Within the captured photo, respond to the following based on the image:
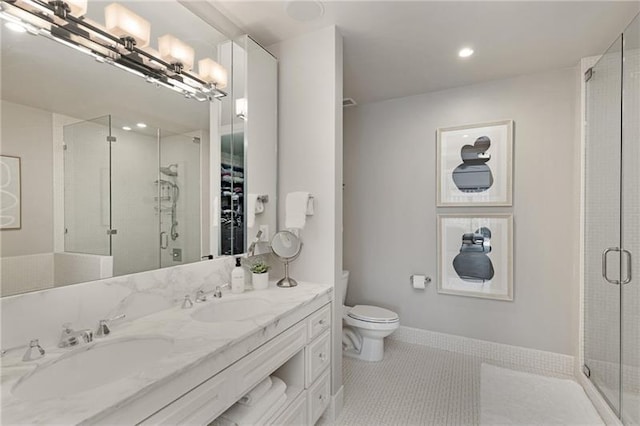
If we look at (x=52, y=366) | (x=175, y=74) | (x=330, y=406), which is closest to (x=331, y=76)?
(x=175, y=74)

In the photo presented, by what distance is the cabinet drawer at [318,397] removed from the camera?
1.67 m

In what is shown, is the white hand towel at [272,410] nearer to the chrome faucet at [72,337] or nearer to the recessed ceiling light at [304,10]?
the chrome faucet at [72,337]

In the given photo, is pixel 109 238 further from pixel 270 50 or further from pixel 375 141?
pixel 375 141

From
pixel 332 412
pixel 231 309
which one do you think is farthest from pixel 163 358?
pixel 332 412

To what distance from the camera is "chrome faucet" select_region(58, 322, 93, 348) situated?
3.55 ft

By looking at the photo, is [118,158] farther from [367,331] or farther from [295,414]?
[367,331]

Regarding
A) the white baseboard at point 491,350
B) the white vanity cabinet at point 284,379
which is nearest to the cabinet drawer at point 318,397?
the white vanity cabinet at point 284,379

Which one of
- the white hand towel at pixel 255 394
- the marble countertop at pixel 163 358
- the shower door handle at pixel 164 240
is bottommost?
the white hand towel at pixel 255 394

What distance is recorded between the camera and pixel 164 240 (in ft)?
5.17

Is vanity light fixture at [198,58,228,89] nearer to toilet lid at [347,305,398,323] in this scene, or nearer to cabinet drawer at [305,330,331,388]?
cabinet drawer at [305,330,331,388]

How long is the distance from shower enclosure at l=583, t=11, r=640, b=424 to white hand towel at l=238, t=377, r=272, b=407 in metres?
2.07

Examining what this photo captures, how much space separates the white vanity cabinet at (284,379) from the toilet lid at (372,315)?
771mm

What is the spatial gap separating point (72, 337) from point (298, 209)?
125cm

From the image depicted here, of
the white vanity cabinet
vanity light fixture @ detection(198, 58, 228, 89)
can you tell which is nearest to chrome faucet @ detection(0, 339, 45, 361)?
the white vanity cabinet
